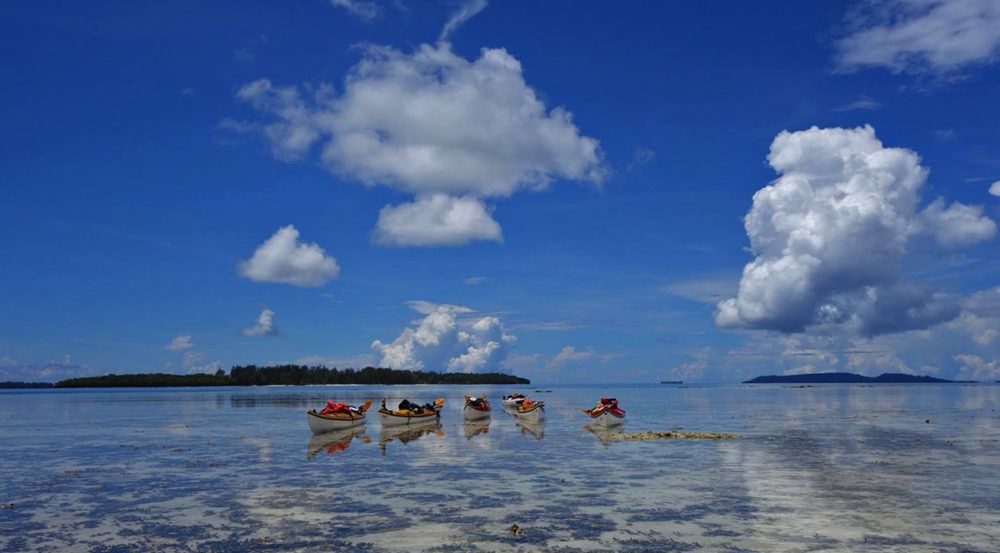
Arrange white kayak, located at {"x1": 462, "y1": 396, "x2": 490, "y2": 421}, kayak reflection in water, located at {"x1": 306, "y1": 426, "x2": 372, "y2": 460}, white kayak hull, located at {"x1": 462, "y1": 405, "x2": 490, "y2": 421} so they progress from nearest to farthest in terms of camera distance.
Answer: kayak reflection in water, located at {"x1": 306, "y1": 426, "x2": 372, "y2": 460}, white kayak hull, located at {"x1": 462, "y1": 405, "x2": 490, "y2": 421}, white kayak, located at {"x1": 462, "y1": 396, "x2": 490, "y2": 421}

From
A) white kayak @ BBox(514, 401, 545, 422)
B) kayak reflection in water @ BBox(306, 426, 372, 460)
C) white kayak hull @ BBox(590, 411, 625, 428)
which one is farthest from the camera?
white kayak @ BBox(514, 401, 545, 422)

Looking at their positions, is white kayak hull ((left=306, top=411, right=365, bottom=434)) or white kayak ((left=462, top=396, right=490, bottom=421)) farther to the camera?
white kayak ((left=462, top=396, right=490, bottom=421))

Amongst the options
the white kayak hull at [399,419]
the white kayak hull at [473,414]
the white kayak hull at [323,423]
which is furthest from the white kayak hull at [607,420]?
the white kayak hull at [323,423]

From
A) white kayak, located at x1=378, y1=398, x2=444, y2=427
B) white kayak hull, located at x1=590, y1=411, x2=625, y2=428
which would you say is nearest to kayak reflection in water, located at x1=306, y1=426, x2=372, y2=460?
white kayak, located at x1=378, y1=398, x2=444, y2=427

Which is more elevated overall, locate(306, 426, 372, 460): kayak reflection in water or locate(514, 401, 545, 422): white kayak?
locate(514, 401, 545, 422): white kayak

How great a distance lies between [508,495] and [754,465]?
1407 cm

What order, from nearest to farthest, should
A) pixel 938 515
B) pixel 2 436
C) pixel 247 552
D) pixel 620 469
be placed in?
pixel 247 552 < pixel 938 515 < pixel 620 469 < pixel 2 436

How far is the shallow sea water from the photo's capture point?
65.5ft

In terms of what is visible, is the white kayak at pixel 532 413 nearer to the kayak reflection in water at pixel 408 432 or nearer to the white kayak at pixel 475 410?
the white kayak at pixel 475 410

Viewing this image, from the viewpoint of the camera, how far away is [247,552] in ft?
61.3

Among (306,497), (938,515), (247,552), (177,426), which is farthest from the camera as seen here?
(177,426)

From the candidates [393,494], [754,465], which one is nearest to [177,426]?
[393,494]

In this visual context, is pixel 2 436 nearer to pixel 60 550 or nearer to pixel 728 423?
pixel 60 550

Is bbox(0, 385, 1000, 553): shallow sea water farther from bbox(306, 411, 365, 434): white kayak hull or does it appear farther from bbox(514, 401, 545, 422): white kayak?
bbox(514, 401, 545, 422): white kayak
